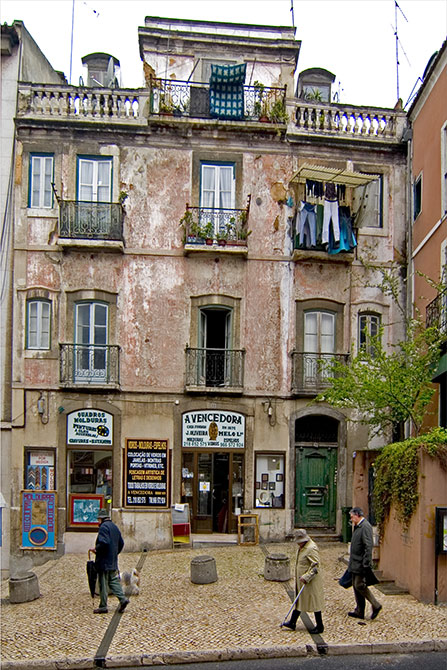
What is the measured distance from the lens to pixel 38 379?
19.8 metres

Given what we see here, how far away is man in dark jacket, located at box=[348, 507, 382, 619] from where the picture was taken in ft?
36.0

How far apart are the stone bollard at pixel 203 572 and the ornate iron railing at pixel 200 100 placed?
40.5ft

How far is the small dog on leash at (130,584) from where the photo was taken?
13.4 meters

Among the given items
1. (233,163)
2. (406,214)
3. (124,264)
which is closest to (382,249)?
(406,214)

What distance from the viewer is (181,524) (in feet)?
62.1

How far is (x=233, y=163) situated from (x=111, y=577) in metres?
12.4

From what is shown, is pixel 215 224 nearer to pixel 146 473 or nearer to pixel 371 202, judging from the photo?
pixel 371 202

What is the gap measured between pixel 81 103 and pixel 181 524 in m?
11.9

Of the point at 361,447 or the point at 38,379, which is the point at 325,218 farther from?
the point at 38,379

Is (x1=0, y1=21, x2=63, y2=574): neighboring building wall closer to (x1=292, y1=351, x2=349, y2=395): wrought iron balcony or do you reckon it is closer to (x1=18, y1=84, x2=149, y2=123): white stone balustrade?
(x1=18, y1=84, x2=149, y2=123): white stone balustrade

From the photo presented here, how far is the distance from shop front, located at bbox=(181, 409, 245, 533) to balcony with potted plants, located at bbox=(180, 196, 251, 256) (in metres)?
4.52

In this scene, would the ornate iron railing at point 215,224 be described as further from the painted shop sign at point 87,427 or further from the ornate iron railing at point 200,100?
the painted shop sign at point 87,427

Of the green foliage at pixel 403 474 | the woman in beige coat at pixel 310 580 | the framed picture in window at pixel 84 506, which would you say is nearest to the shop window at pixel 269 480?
the framed picture in window at pixel 84 506

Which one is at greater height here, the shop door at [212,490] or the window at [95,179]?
the window at [95,179]
